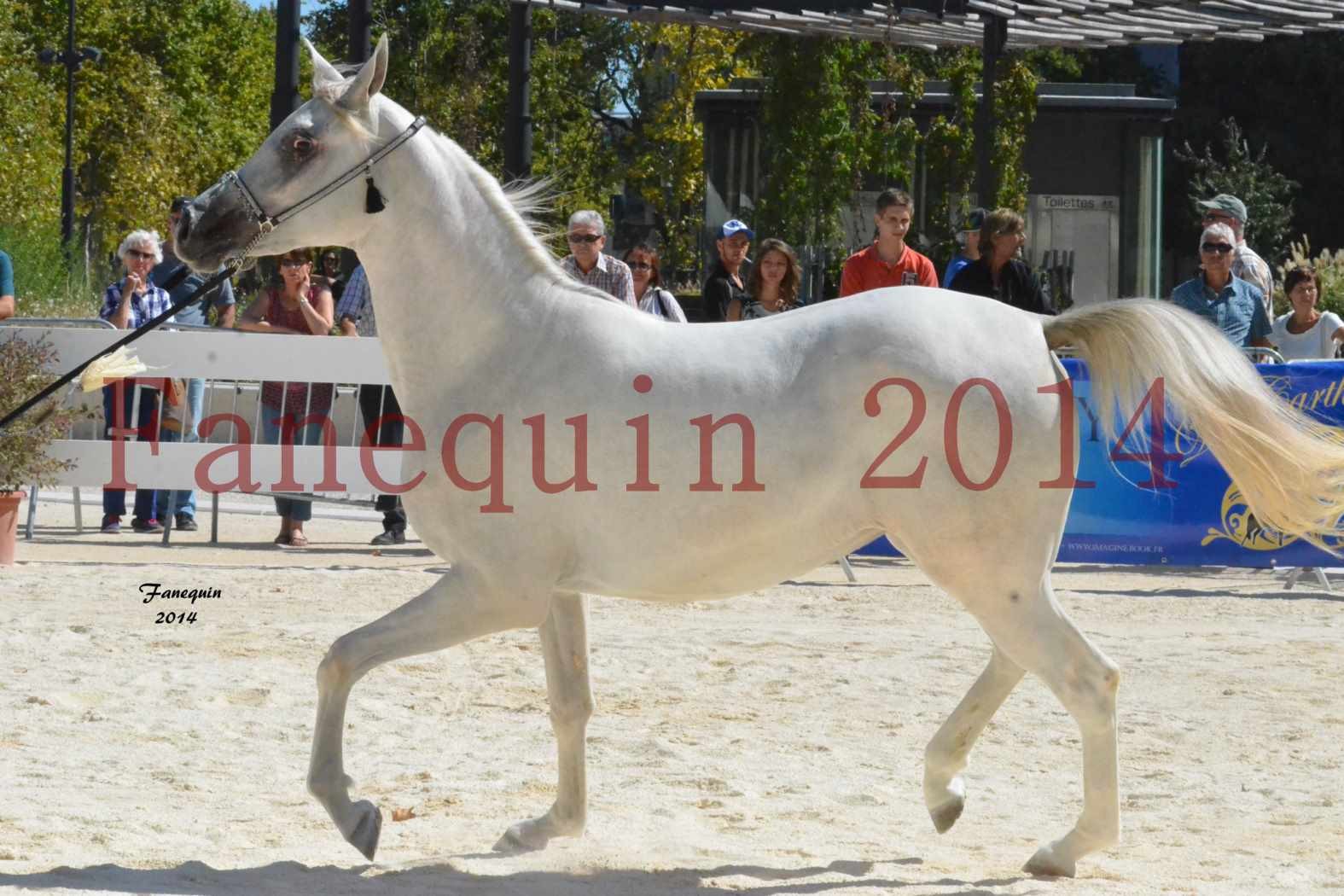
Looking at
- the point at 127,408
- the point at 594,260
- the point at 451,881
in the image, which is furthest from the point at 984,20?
the point at 451,881

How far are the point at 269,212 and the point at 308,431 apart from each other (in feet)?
22.3

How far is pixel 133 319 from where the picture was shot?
11359 millimetres

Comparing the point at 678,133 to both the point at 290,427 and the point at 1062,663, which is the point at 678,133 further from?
the point at 1062,663

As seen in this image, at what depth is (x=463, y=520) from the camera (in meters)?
4.48

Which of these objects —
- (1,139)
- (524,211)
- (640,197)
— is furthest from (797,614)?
(1,139)

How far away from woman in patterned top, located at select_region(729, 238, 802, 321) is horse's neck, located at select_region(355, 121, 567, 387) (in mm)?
5176

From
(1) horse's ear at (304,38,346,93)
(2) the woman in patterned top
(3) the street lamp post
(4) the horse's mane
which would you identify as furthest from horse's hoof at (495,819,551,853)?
(3) the street lamp post

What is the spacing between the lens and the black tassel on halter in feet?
15.1

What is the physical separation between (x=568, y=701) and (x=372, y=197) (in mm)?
1526

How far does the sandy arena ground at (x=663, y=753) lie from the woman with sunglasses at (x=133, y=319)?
6.93 feet

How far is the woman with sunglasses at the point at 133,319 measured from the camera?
36.5 feet

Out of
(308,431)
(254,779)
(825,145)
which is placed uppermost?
(825,145)

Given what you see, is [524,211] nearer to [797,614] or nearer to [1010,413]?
[1010,413]

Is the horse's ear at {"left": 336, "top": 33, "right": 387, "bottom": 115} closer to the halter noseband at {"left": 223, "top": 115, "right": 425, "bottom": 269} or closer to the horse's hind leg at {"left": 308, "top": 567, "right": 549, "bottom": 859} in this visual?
the halter noseband at {"left": 223, "top": 115, "right": 425, "bottom": 269}
